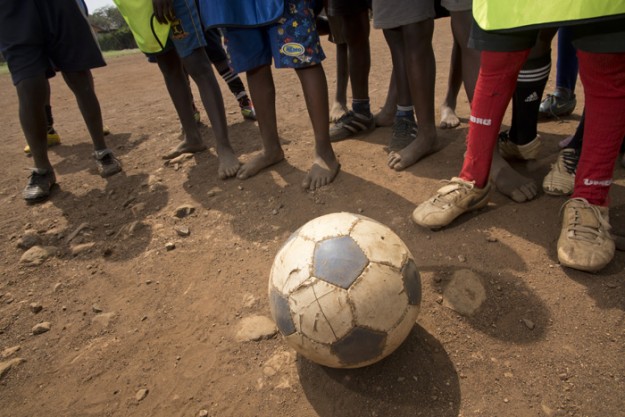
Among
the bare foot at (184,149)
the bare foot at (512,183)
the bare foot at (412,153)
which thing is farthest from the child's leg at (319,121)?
the bare foot at (184,149)

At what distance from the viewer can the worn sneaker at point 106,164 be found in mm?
3580

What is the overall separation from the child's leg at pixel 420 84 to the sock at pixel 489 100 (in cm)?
68

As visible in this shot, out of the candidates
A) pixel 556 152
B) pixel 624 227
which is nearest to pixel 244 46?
pixel 556 152

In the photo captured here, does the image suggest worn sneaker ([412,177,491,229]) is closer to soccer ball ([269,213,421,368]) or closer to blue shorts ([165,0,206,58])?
soccer ball ([269,213,421,368])

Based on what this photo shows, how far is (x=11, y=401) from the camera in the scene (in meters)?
1.72

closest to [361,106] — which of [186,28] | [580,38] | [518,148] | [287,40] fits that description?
[287,40]

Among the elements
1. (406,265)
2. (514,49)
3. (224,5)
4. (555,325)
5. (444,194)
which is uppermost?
(224,5)

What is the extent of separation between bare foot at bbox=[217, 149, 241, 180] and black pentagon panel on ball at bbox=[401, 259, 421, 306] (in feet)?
6.46

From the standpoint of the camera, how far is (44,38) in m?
3.12

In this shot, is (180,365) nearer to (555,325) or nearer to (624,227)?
(555,325)

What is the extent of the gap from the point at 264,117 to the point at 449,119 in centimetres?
156

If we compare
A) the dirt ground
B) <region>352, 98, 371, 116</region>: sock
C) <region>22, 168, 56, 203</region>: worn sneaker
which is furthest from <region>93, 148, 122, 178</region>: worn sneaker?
<region>352, 98, 371, 116</region>: sock

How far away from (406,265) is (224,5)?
1.94 meters

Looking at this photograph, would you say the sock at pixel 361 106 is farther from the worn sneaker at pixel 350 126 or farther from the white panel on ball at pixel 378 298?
the white panel on ball at pixel 378 298
